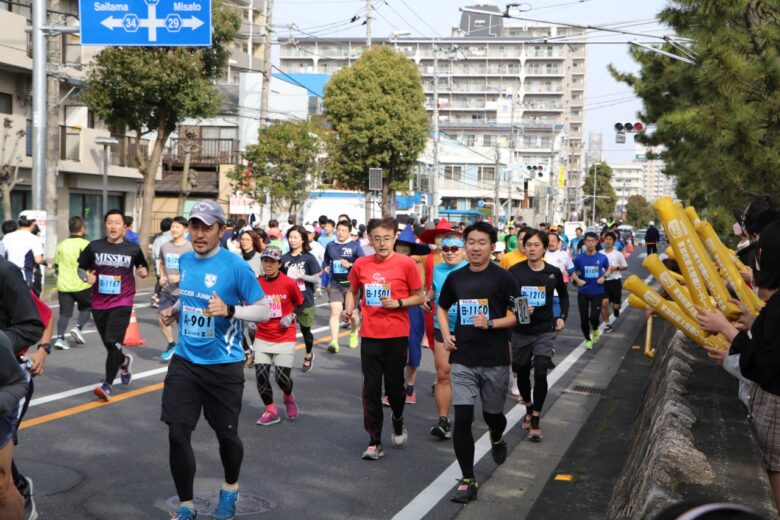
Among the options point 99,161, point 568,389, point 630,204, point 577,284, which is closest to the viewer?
point 568,389

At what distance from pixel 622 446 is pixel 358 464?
8.44 feet

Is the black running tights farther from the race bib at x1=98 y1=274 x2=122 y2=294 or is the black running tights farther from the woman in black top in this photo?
the race bib at x1=98 y1=274 x2=122 y2=294

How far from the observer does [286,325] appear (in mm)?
8953

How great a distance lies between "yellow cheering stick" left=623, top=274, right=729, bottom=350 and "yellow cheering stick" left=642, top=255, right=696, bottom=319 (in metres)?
→ 0.04

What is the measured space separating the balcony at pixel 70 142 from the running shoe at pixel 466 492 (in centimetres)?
3017

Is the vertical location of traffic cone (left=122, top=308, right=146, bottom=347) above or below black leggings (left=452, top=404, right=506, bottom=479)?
below

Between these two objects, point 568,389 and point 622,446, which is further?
point 568,389

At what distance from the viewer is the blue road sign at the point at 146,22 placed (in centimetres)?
1883

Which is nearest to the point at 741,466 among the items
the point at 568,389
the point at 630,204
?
the point at 568,389

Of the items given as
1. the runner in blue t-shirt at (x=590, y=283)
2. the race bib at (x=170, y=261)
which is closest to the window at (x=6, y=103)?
the race bib at (x=170, y=261)

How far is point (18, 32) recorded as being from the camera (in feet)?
96.1

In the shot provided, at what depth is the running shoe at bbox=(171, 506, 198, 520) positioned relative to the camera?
5691mm

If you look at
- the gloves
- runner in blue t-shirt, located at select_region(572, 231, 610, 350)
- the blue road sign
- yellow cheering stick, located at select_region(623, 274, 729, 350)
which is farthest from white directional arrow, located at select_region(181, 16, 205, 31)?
yellow cheering stick, located at select_region(623, 274, 729, 350)

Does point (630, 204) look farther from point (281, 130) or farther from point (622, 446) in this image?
point (622, 446)
